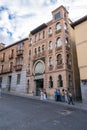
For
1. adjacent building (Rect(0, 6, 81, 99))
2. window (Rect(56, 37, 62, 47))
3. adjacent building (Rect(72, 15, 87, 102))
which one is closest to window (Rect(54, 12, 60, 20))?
adjacent building (Rect(0, 6, 81, 99))

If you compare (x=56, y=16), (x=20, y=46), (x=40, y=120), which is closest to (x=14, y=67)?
(x=20, y=46)

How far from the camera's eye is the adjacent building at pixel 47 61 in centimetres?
2353

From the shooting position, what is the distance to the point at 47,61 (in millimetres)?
25953

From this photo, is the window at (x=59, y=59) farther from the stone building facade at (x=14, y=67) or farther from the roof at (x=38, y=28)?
the stone building facade at (x=14, y=67)

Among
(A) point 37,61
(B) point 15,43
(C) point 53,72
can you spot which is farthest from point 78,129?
(B) point 15,43

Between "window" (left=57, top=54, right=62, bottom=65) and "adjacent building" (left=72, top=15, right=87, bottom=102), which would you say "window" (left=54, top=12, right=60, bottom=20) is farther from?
"window" (left=57, top=54, right=62, bottom=65)

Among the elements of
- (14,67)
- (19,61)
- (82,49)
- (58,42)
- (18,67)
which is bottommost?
(18,67)

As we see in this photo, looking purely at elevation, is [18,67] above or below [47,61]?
below

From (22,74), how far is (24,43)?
7594mm

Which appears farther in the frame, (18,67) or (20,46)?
(20,46)

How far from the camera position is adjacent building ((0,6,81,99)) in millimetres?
23531

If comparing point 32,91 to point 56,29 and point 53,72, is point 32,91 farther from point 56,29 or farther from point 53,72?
point 56,29

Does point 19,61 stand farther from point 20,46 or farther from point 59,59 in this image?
point 59,59

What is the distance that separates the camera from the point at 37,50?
28875 mm
